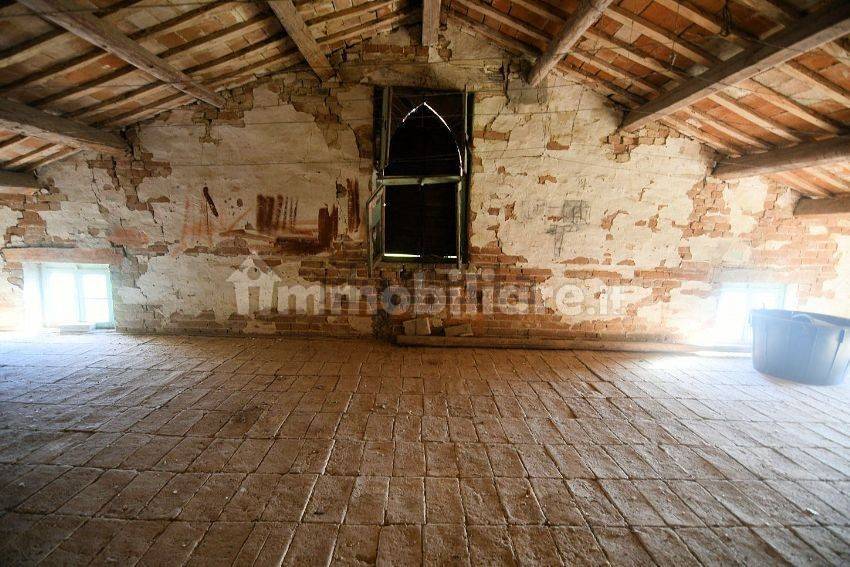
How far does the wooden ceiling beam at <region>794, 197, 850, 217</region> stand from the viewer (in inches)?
161

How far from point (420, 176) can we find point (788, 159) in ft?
13.5

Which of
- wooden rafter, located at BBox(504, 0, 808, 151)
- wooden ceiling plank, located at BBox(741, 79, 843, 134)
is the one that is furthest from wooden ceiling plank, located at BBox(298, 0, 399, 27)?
wooden ceiling plank, located at BBox(741, 79, 843, 134)

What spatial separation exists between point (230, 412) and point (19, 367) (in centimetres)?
292

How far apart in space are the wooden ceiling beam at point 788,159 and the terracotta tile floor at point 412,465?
2421 millimetres

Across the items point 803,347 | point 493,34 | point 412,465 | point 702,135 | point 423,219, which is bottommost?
point 412,465

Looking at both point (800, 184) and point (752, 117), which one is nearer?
point (752, 117)

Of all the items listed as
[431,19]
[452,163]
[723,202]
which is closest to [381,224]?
[452,163]

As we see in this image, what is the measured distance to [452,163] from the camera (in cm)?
470

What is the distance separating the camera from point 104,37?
9.09ft

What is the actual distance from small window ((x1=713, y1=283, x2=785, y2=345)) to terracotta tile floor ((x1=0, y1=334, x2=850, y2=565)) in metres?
1.27

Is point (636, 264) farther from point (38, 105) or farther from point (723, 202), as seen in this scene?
point (38, 105)

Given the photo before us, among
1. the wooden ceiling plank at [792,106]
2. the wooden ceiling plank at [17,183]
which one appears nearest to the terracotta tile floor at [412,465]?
the wooden ceiling plank at [17,183]

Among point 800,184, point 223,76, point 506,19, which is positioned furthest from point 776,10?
point 223,76

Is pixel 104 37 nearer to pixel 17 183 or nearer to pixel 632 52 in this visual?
pixel 17 183
